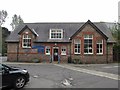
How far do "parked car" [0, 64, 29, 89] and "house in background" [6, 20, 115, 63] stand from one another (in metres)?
21.7

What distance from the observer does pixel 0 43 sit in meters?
59.6

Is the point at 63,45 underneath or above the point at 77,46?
above

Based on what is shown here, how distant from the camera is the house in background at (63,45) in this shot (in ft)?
108

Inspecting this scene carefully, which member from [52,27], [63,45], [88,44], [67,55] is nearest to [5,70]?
[67,55]

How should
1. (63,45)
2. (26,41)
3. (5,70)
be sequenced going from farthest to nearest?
(26,41) < (63,45) < (5,70)

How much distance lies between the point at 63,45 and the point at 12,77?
77.2ft

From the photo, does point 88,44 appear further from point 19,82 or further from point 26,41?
point 19,82

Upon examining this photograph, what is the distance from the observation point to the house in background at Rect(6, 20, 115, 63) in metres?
32.9

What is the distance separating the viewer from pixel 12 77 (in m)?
10.2

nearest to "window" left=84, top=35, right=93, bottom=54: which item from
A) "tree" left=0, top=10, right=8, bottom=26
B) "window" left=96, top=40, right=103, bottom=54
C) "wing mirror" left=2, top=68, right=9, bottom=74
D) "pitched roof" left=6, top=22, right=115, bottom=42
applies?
"window" left=96, top=40, right=103, bottom=54

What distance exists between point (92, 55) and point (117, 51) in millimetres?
6779

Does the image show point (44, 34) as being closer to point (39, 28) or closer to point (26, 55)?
point (39, 28)

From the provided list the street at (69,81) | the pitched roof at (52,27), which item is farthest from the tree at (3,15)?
the street at (69,81)

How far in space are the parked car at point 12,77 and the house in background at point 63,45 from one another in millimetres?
21697
